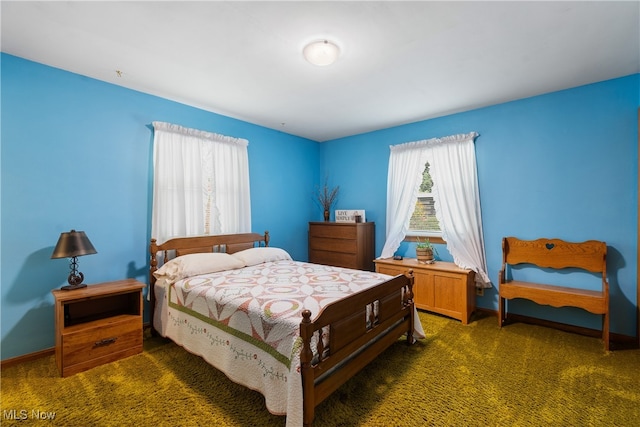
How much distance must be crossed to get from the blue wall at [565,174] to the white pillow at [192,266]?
290 centimetres

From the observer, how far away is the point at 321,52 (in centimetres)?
222

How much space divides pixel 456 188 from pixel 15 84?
4.66m

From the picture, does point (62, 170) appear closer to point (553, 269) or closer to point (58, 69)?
point (58, 69)

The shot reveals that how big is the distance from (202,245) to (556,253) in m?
4.02

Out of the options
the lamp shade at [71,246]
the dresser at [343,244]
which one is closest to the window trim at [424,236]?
the dresser at [343,244]

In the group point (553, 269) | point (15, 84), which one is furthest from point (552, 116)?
point (15, 84)

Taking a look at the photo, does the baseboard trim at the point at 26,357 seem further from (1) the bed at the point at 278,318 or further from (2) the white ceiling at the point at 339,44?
(2) the white ceiling at the point at 339,44

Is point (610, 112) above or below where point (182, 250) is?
above

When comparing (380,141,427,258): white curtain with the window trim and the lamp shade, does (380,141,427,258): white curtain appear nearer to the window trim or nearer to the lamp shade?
the window trim

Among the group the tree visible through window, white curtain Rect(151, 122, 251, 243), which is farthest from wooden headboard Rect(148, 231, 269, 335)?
the tree visible through window

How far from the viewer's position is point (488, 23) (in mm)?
1987

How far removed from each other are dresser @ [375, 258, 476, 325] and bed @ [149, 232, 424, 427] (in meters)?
0.81

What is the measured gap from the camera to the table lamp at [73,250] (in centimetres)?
235

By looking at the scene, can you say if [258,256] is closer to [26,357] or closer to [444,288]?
[26,357]
